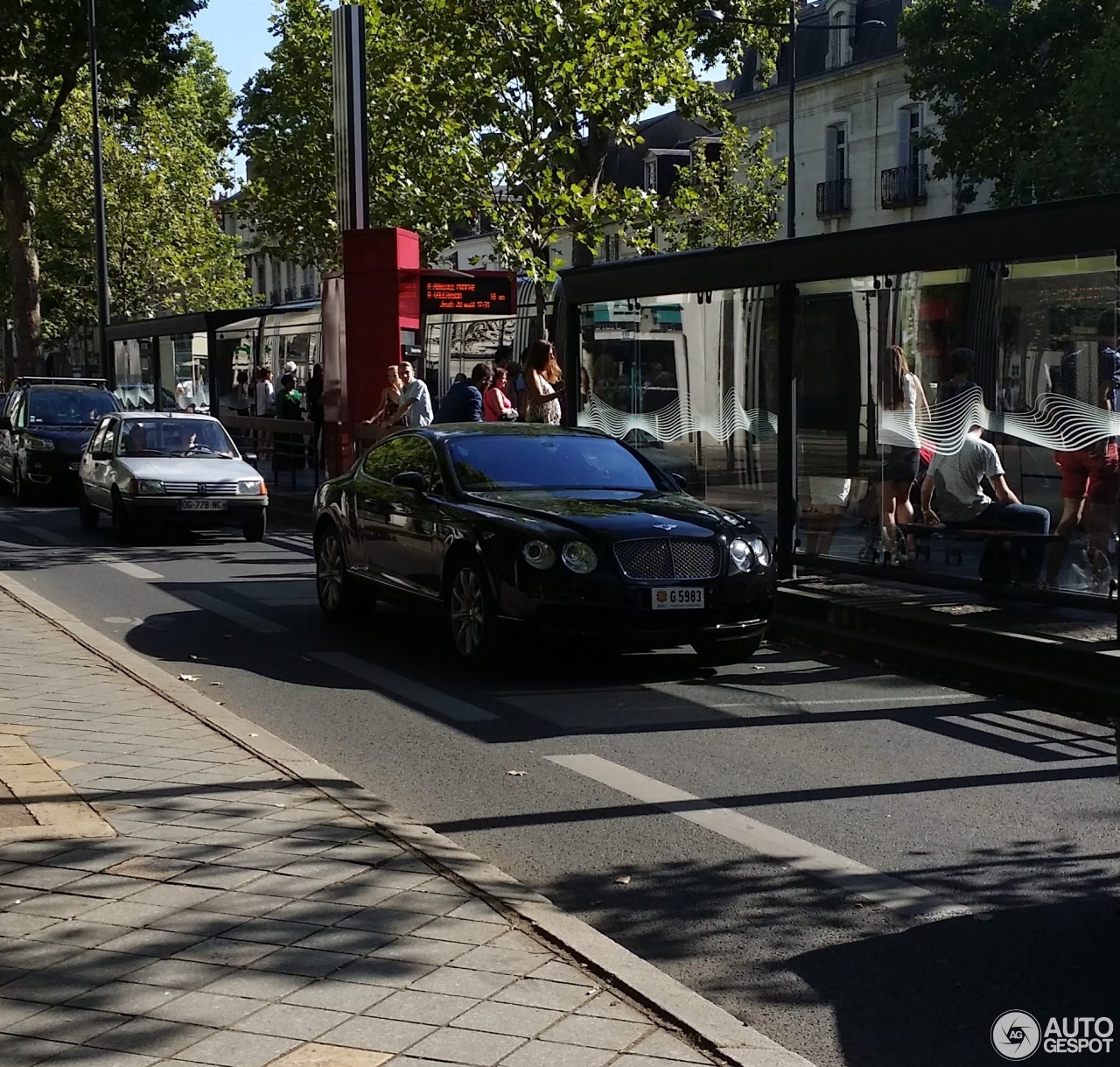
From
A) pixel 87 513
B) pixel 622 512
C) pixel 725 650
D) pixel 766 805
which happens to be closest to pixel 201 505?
pixel 87 513

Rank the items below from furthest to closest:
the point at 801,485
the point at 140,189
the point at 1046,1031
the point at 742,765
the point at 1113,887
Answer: the point at 140,189
the point at 801,485
the point at 742,765
the point at 1113,887
the point at 1046,1031

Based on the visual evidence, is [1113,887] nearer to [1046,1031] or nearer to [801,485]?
[1046,1031]

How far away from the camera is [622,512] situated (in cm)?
1021

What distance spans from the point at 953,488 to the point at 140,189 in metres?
49.1

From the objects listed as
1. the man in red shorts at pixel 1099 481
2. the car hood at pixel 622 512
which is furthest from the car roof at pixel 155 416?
the man in red shorts at pixel 1099 481

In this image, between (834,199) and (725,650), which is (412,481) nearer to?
(725,650)

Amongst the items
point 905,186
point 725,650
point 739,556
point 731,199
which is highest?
point 905,186

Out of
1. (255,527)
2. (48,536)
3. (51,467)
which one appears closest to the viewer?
(255,527)

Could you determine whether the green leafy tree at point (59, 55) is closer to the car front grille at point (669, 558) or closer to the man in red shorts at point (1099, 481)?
the car front grille at point (669, 558)

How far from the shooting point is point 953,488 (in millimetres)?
10781

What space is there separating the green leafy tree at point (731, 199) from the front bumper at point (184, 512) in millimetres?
30007

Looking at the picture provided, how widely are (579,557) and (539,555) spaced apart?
226 millimetres

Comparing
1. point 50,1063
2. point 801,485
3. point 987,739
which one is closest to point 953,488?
point 801,485

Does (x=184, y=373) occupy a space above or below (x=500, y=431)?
above
